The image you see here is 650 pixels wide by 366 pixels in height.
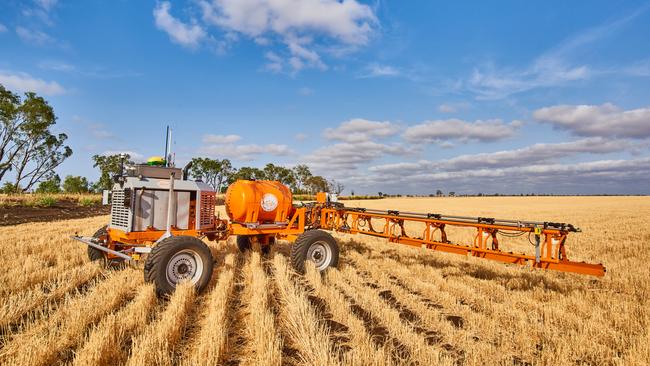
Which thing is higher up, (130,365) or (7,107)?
(7,107)

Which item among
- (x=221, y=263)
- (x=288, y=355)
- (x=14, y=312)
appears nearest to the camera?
(x=288, y=355)

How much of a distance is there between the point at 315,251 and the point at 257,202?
1.81 m

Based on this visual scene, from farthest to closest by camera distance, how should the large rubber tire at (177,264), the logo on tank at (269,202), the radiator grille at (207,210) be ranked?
1. the logo on tank at (269,202)
2. the radiator grille at (207,210)
3. the large rubber tire at (177,264)

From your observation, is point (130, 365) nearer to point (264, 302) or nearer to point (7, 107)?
point (264, 302)

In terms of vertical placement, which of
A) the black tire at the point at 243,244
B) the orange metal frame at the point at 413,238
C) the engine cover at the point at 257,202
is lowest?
the black tire at the point at 243,244

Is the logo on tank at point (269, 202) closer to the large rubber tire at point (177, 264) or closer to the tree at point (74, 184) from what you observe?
the large rubber tire at point (177, 264)

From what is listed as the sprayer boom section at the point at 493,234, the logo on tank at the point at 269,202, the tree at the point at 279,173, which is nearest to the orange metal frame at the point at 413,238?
the sprayer boom section at the point at 493,234

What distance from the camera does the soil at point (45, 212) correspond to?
20188 millimetres

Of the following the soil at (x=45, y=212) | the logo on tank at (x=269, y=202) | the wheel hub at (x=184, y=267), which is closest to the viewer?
the wheel hub at (x=184, y=267)

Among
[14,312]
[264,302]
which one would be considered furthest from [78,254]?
[264,302]

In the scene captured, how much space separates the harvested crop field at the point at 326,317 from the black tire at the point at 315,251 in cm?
36

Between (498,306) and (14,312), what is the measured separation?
696 cm

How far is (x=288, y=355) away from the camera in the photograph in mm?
4289

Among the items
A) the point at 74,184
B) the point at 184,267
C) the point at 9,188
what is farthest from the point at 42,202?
the point at 74,184
